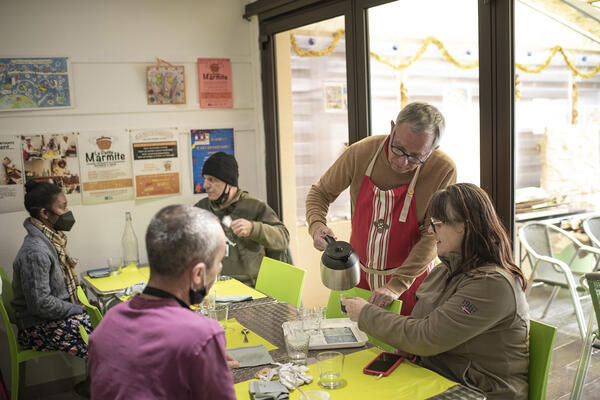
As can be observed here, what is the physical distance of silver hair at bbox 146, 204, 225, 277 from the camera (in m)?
1.37

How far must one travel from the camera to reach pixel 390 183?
278cm

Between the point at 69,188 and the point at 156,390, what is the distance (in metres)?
3.07

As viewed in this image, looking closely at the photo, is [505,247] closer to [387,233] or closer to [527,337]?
[527,337]

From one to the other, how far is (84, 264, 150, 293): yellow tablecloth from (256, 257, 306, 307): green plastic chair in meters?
0.67

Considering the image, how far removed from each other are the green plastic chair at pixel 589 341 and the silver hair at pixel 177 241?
200cm

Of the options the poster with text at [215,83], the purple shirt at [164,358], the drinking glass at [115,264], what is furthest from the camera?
the poster with text at [215,83]

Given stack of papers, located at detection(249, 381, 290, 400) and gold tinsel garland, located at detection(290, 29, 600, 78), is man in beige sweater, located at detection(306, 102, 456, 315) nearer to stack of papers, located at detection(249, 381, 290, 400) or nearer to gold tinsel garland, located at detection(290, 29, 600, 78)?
gold tinsel garland, located at detection(290, 29, 600, 78)

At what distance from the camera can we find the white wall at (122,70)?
3869 mm

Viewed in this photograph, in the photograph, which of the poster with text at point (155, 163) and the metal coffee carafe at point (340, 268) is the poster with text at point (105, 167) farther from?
the metal coffee carafe at point (340, 268)

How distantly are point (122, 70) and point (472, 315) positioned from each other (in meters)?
3.23

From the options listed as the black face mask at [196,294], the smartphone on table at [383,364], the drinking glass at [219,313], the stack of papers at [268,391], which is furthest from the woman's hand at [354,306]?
the black face mask at [196,294]

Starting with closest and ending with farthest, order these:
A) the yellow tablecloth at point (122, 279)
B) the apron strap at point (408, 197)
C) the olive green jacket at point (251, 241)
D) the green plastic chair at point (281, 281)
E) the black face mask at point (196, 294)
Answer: the black face mask at point (196, 294)
the apron strap at point (408, 197)
the green plastic chair at point (281, 281)
the yellow tablecloth at point (122, 279)
the olive green jacket at point (251, 241)

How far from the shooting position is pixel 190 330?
1.30 m

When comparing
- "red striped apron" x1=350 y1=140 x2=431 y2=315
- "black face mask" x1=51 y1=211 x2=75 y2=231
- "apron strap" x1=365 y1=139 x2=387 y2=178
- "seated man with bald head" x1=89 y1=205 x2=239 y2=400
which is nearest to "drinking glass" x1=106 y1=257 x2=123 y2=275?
"black face mask" x1=51 y1=211 x2=75 y2=231
